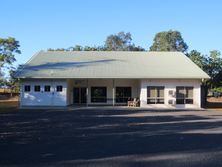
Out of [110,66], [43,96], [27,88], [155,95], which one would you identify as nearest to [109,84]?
[110,66]

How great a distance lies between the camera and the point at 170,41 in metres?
92.4

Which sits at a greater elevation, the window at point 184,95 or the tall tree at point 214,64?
the tall tree at point 214,64

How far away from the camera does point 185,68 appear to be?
42.9 m

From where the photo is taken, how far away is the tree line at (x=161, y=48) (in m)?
51.6

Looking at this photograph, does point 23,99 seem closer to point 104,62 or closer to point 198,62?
point 104,62

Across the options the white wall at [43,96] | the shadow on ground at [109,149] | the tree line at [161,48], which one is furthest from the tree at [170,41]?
the shadow on ground at [109,149]

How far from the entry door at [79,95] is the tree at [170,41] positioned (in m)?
48.9

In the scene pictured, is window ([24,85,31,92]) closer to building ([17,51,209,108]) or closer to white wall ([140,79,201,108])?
building ([17,51,209,108])

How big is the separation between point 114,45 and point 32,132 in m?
69.8

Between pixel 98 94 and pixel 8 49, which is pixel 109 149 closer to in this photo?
pixel 98 94

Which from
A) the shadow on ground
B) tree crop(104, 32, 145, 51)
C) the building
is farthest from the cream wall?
tree crop(104, 32, 145, 51)

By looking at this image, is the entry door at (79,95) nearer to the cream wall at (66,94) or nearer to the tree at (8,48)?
the cream wall at (66,94)

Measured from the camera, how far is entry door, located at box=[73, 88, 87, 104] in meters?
44.7

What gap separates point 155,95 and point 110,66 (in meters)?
5.78
